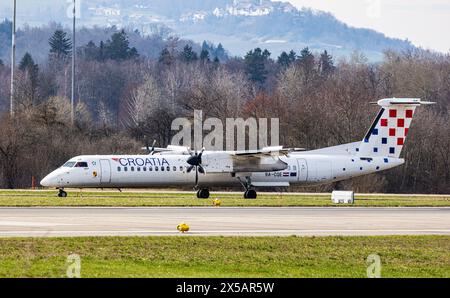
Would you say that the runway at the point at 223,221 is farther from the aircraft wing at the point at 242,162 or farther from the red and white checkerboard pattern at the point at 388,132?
the red and white checkerboard pattern at the point at 388,132

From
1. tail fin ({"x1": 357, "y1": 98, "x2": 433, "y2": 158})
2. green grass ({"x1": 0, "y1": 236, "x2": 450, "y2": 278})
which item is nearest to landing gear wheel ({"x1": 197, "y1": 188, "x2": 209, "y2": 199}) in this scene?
tail fin ({"x1": 357, "y1": 98, "x2": 433, "y2": 158})

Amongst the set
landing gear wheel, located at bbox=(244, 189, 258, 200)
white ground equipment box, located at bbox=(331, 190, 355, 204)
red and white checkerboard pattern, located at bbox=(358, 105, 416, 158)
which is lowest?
landing gear wheel, located at bbox=(244, 189, 258, 200)

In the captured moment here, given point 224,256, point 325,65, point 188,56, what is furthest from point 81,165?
point 188,56

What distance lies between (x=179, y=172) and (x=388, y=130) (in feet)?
36.2

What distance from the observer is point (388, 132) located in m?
58.5

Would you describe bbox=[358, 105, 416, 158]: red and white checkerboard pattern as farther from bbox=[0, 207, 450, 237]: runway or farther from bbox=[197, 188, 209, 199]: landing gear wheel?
bbox=[0, 207, 450, 237]: runway

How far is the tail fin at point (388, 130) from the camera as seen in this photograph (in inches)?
2296

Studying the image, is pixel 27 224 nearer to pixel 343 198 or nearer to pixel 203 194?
pixel 343 198

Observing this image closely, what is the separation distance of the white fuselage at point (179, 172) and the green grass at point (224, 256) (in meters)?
27.0

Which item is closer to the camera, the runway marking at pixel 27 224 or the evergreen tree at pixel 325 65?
the runway marking at pixel 27 224

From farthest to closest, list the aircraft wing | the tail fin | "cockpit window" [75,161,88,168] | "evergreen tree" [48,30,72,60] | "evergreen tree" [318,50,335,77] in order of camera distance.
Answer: "evergreen tree" [48,30,72,60]
"evergreen tree" [318,50,335,77]
the tail fin
the aircraft wing
"cockpit window" [75,161,88,168]

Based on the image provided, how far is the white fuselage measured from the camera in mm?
55312

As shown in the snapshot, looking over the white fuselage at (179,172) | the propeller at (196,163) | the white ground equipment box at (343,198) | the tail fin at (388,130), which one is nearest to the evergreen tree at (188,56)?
the white fuselage at (179,172)
